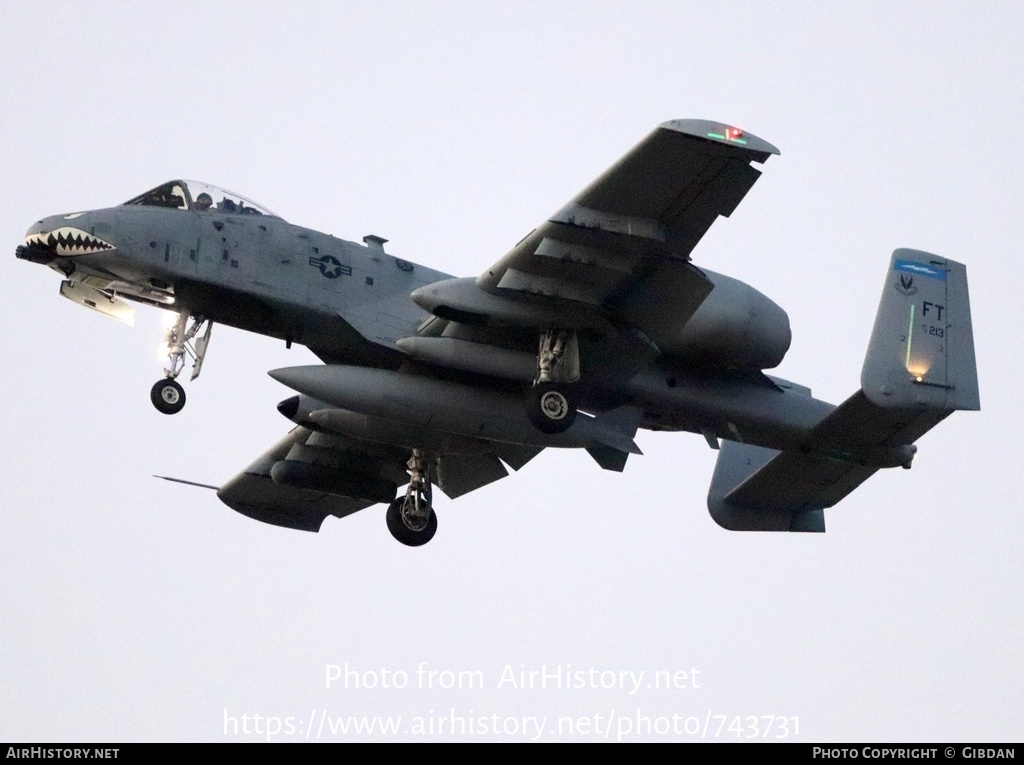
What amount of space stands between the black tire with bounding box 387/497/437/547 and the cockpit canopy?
548cm

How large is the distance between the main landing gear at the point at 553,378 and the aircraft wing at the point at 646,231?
0.76 metres

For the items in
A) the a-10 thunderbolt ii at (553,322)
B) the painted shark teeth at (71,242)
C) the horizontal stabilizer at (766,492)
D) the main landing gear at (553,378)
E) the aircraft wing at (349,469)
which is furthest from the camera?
the aircraft wing at (349,469)

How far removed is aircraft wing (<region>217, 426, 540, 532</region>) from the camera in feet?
86.8

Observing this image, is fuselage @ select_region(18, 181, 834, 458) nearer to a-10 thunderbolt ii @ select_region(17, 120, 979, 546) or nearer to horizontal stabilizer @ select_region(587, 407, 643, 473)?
a-10 thunderbolt ii @ select_region(17, 120, 979, 546)

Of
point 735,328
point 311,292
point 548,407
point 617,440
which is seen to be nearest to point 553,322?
point 548,407

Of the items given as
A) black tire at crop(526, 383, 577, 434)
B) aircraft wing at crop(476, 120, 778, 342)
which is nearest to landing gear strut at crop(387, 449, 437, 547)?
black tire at crop(526, 383, 577, 434)

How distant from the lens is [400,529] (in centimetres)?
2606

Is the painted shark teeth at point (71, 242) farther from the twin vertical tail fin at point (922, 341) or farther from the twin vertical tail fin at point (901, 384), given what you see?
the twin vertical tail fin at point (922, 341)

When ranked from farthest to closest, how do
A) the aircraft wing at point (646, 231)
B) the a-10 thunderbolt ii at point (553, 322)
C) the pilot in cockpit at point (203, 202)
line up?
the pilot in cockpit at point (203, 202), the a-10 thunderbolt ii at point (553, 322), the aircraft wing at point (646, 231)

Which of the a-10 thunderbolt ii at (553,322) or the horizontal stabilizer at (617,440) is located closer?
the a-10 thunderbolt ii at (553,322)

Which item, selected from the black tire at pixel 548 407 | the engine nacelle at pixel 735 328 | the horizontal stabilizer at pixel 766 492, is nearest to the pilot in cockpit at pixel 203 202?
the black tire at pixel 548 407

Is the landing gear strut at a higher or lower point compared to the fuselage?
lower

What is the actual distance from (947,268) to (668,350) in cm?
466

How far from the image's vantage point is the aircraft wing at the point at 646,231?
66.0 ft
